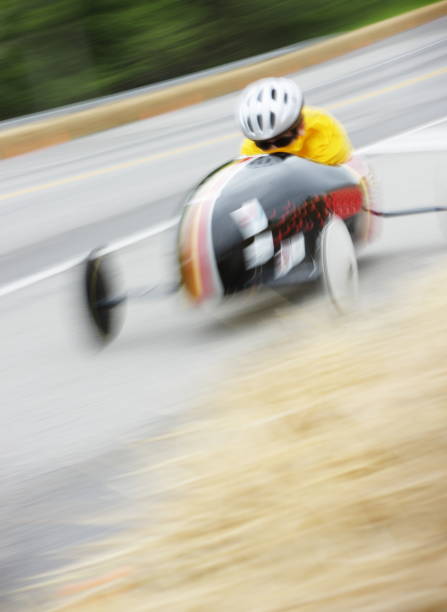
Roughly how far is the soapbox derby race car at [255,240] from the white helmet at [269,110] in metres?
0.24

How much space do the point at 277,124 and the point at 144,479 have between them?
2.83 m

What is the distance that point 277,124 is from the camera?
19.1 feet

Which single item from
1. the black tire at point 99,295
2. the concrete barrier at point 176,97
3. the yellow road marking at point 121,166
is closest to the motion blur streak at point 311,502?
the black tire at point 99,295

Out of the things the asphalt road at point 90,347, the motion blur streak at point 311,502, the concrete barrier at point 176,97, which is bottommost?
the concrete barrier at point 176,97

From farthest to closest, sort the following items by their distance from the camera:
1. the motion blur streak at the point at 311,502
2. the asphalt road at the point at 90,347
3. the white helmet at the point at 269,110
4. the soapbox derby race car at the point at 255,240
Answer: the white helmet at the point at 269,110
the soapbox derby race car at the point at 255,240
the asphalt road at the point at 90,347
the motion blur streak at the point at 311,502

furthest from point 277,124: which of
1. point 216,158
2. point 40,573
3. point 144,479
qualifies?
point 216,158

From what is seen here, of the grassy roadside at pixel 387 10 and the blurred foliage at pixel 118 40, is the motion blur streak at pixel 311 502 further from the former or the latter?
the grassy roadside at pixel 387 10

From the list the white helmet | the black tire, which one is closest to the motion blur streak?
the black tire

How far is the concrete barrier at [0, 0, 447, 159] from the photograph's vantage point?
49.9 ft

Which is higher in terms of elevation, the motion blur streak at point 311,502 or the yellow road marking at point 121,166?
the motion blur streak at point 311,502

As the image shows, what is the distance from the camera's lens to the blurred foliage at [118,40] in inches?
727

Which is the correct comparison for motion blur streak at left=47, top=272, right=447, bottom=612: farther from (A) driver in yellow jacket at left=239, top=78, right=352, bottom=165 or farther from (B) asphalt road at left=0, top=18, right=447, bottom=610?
(A) driver in yellow jacket at left=239, top=78, right=352, bottom=165

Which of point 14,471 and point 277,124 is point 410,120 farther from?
point 14,471

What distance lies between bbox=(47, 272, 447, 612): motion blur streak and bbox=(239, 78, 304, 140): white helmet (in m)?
2.19
